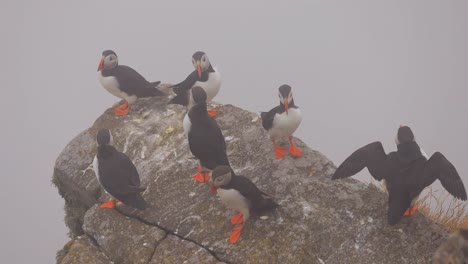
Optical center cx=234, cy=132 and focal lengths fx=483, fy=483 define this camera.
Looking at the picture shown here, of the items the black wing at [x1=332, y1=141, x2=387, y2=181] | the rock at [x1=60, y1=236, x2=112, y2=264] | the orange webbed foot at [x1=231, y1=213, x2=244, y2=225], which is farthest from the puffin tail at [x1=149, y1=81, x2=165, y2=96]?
the black wing at [x1=332, y1=141, x2=387, y2=181]

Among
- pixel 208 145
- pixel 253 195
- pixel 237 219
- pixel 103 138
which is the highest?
pixel 103 138

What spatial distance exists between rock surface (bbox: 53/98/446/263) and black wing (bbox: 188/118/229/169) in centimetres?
41

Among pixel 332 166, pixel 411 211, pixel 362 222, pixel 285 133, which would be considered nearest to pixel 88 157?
pixel 285 133

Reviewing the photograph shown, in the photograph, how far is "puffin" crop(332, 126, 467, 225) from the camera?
17.5 feet

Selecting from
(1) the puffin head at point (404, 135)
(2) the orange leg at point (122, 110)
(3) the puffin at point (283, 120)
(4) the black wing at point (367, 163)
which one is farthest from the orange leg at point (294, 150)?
(2) the orange leg at point (122, 110)

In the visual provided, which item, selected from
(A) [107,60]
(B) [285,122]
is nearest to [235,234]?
(B) [285,122]

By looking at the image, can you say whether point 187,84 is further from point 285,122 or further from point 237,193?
point 237,193

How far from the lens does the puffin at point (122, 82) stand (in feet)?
26.7

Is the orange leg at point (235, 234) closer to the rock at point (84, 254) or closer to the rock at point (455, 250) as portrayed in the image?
the rock at point (84, 254)

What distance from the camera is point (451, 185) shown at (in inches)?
210

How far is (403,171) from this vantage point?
218 inches

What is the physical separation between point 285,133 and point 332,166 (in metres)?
0.76

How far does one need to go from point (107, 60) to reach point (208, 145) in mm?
3177

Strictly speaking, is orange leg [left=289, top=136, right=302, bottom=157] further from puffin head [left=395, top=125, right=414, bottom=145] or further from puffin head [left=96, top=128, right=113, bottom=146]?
puffin head [left=96, top=128, right=113, bottom=146]
